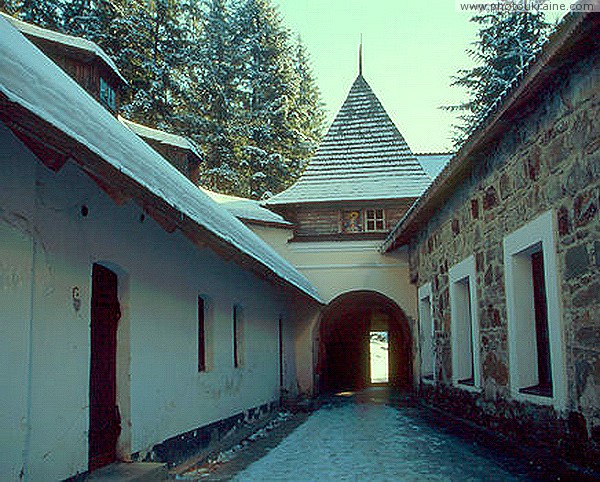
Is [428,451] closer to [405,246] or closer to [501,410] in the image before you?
[501,410]

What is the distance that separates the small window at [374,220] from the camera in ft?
49.9

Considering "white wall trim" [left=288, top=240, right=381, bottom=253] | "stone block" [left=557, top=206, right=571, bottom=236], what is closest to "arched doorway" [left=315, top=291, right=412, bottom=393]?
"white wall trim" [left=288, top=240, right=381, bottom=253]

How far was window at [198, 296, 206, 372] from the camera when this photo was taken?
8.33 metres

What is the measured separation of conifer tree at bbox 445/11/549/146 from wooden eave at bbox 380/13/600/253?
11936 mm

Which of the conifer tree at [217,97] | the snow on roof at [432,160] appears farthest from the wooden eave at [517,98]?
the conifer tree at [217,97]

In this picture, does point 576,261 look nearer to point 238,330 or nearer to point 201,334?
point 201,334

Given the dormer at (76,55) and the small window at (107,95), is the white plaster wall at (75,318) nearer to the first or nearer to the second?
the dormer at (76,55)

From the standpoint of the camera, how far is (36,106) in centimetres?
316

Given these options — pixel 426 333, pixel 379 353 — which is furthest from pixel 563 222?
pixel 379 353

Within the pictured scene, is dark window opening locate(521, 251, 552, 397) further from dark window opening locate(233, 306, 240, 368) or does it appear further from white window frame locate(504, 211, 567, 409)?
dark window opening locate(233, 306, 240, 368)

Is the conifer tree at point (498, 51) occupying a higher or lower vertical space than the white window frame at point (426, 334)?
higher

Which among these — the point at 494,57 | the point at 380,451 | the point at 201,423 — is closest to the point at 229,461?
the point at 201,423

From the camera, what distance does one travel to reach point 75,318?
4.77 m

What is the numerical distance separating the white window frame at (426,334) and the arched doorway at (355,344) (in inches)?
178
